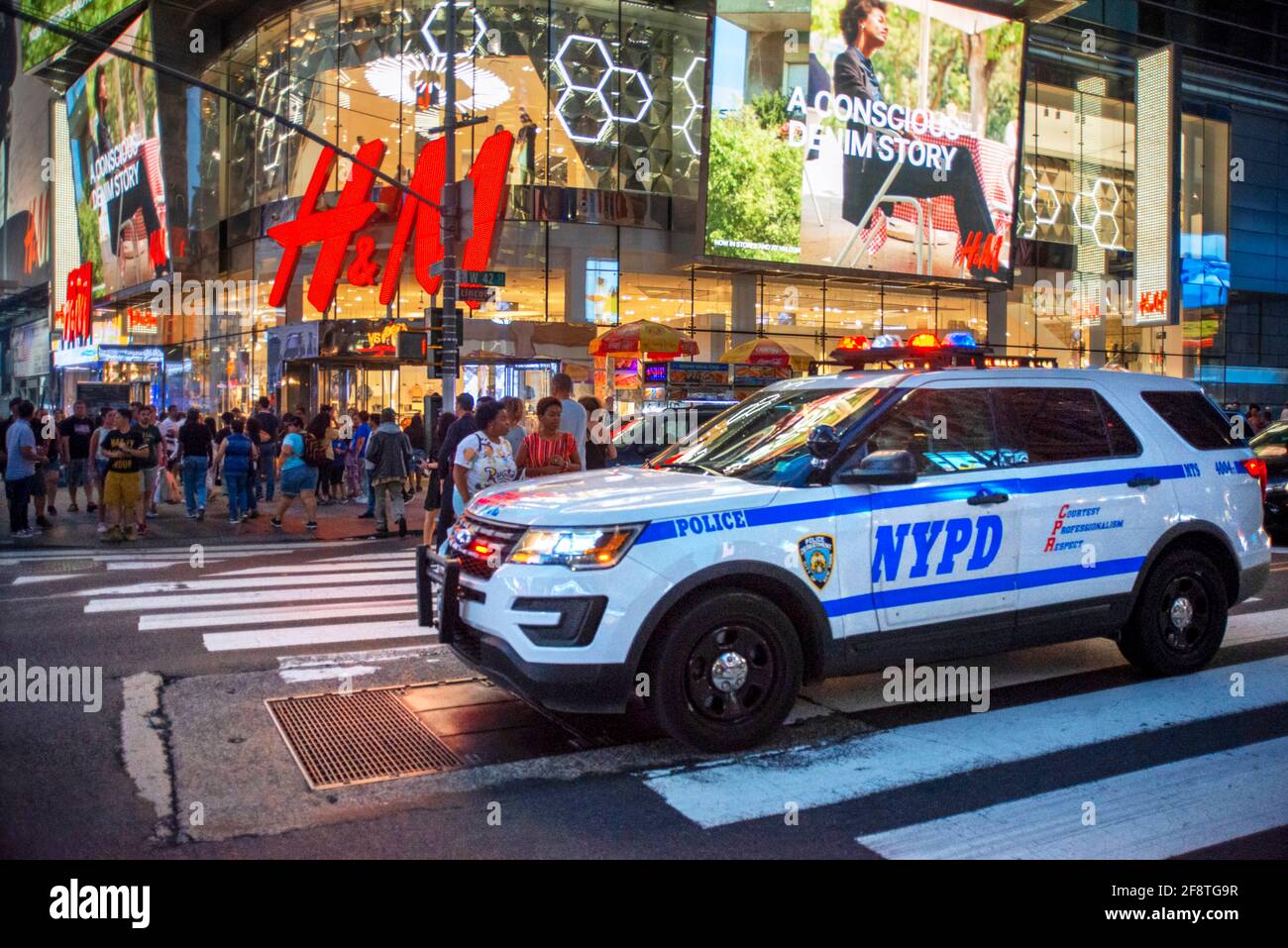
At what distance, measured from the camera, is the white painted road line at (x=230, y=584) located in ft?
36.9

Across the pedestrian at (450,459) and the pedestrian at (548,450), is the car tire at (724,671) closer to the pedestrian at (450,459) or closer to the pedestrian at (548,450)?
the pedestrian at (548,450)

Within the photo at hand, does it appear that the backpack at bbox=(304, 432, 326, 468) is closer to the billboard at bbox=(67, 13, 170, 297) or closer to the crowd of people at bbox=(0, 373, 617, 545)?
the crowd of people at bbox=(0, 373, 617, 545)

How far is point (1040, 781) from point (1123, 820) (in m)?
0.56

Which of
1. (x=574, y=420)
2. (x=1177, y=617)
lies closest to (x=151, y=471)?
(x=574, y=420)

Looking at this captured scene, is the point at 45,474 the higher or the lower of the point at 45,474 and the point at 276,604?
the higher

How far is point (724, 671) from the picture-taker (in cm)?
560

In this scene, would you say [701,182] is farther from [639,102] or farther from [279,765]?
[279,765]

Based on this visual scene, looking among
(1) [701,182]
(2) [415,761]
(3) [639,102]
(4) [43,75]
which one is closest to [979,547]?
(2) [415,761]

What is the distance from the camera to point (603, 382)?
88.1 ft

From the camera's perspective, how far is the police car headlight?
17.6ft

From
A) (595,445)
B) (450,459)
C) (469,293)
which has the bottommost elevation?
(450,459)

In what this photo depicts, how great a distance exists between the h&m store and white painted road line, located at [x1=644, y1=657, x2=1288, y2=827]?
18717 millimetres

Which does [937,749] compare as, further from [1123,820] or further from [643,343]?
[643,343]

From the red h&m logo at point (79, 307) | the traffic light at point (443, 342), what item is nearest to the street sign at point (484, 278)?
the traffic light at point (443, 342)
